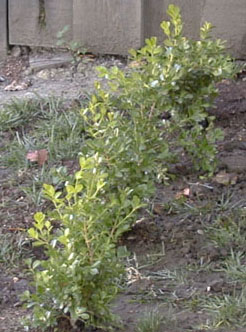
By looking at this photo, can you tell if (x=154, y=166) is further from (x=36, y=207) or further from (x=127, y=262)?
(x=36, y=207)

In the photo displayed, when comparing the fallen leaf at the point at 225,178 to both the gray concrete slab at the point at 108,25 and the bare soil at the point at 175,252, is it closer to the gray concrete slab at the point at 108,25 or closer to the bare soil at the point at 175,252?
the bare soil at the point at 175,252

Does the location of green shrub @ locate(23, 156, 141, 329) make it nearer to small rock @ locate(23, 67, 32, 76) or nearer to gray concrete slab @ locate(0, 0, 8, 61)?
small rock @ locate(23, 67, 32, 76)

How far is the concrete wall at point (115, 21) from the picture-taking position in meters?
6.00

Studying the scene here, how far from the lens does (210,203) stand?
14.2 feet

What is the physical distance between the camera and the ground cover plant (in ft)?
10.2

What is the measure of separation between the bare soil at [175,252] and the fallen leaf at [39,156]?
17 cm

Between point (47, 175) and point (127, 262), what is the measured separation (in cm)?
94

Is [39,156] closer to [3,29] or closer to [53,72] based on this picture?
[53,72]

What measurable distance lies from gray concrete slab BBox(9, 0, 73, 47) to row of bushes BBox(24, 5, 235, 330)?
1.58m

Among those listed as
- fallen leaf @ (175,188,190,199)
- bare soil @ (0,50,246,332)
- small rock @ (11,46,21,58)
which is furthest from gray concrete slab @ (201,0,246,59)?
fallen leaf @ (175,188,190,199)

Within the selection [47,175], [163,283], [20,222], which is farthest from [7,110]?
[163,283]

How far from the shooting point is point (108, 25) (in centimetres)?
616

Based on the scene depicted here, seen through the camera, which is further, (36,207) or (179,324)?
(36,207)

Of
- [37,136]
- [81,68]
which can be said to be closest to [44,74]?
[81,68]
